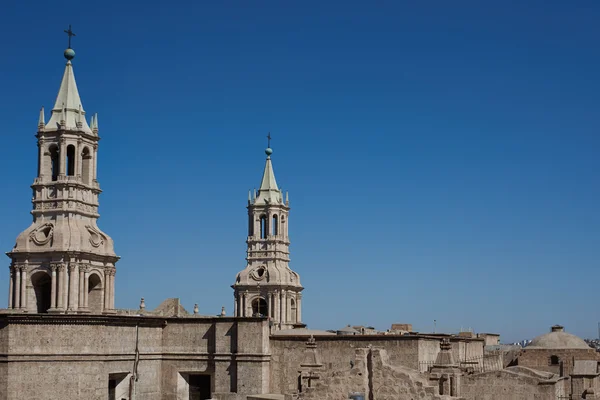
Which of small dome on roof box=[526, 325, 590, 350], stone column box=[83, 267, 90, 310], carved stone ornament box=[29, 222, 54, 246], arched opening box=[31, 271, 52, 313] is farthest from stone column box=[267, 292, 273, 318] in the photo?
carved stone ornament box=[29, 222, 54, 246]

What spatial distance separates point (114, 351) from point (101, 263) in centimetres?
1086

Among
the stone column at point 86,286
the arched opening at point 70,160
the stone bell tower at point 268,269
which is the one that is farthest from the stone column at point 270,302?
the arched opening at point 70,160

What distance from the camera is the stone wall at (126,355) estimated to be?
4272 centimetres

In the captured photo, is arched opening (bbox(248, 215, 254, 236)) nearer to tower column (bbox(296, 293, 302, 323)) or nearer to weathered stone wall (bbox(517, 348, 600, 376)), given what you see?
tower column (bbox(296, 293, 302, 323))

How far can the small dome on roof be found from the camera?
58.9 metres

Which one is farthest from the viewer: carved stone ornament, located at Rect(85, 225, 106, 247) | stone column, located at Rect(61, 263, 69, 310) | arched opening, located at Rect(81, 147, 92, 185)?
arched opening, located at Rect(81, 147, 92, 185)

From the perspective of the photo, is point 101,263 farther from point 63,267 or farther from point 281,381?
point 281,381

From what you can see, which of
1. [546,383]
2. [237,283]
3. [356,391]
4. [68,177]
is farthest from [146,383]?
[237,283]

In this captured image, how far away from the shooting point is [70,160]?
55281 millimetres

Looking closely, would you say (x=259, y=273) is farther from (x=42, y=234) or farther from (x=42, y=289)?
(x=42, y=234)

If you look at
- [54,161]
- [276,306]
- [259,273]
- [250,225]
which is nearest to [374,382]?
[54,161]

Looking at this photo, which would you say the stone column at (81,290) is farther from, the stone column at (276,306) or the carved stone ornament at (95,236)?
the stone column at (276,306)

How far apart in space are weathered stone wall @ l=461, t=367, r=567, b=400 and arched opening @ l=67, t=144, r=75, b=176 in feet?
88.3

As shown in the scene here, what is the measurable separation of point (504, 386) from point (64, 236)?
26488 mm
